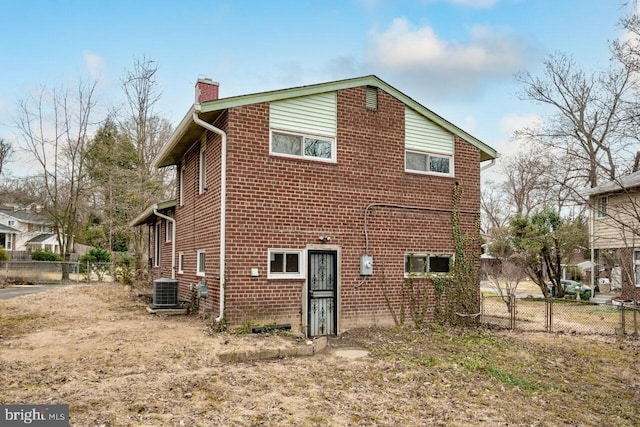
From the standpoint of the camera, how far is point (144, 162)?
31078mm

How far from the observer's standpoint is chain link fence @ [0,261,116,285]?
83.9 feet

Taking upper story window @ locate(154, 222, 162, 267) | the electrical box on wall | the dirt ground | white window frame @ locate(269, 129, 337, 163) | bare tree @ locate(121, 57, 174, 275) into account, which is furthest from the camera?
bare tree @ locate(121, 57, 174, 275)

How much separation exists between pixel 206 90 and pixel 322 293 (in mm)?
6134

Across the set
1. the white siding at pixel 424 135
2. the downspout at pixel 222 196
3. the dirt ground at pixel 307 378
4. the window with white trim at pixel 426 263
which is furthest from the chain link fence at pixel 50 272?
the white siding at pixel 424 135

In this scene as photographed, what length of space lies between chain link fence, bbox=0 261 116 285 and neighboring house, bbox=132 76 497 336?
17.0m

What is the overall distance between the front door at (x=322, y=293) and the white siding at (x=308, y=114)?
2830mm

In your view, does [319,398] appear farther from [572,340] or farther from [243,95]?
[572,340]

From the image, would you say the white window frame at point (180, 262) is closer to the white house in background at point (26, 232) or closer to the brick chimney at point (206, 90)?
the brick chimney at point (206, 90)

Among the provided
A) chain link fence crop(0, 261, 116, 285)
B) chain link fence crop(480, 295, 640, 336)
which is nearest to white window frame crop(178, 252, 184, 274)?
chain link fence crop(480, 295, 640, 336)

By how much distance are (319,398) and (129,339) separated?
4.23 m

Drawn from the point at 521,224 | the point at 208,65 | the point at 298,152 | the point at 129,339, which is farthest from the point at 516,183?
the point at 129,339

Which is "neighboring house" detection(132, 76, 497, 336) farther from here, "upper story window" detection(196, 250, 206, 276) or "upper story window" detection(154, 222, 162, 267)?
"upper story window" detection(154, 222, 162, 267)

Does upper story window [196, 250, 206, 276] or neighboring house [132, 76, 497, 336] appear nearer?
neighboring house [132, 76, 497, 336]

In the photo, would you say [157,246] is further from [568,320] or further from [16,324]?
[568,320]
